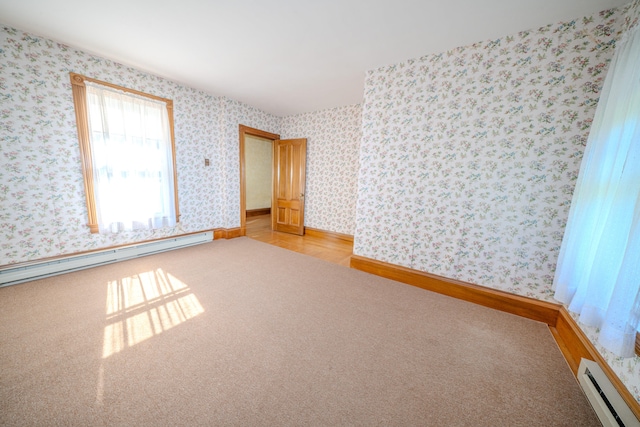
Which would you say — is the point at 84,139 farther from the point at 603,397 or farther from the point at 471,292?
the point at 603,397

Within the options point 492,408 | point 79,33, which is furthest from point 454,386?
point 79,33

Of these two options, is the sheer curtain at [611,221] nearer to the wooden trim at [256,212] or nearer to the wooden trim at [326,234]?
the wooden trim at [326,234]

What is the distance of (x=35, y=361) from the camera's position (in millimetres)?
1448

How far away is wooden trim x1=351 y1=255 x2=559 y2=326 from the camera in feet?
6.90

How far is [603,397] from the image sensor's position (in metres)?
1.26

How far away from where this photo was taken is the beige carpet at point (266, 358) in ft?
3.96

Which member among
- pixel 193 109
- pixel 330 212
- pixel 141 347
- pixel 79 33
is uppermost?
pixel 79 33

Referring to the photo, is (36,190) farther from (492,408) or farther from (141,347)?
(492,408)

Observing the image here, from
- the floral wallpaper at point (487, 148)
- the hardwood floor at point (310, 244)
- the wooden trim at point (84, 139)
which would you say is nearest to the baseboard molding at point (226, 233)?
the hardwood floor at point (310, 244)

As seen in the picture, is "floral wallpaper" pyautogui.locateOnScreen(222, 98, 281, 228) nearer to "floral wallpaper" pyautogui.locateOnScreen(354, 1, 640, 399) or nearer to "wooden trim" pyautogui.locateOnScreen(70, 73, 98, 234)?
"wooden trim" pyautogui.locateOnScreen(70, 73, 98, 234)

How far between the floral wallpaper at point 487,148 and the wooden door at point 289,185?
226 centimetres

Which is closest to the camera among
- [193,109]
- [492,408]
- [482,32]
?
[492,408]

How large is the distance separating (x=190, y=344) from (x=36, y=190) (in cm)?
272

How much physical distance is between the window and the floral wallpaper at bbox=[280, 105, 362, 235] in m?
2.60
